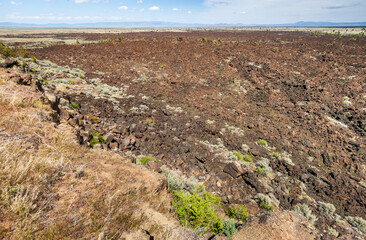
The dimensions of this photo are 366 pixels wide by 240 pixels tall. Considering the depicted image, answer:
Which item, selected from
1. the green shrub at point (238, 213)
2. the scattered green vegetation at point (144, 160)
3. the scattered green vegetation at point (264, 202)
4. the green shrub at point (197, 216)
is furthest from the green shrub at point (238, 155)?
the green shrub at point (197, 216)

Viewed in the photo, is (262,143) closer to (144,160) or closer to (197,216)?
(144,160)

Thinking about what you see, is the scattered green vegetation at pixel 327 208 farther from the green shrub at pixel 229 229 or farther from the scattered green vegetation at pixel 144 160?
the scattered green vegetation at pixel 144 160

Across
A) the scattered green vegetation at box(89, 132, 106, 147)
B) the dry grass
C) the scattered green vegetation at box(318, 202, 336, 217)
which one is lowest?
the scattered green vegetation at box(318, 202, 336, 217)

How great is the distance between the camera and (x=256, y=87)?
54.7 feet

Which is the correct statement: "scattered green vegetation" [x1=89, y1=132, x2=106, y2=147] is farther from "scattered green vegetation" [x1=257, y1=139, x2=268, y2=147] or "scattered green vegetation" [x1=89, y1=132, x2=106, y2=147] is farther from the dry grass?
"scattered green vegetation" [x1=257, y1=139, x2=268, y2=147]

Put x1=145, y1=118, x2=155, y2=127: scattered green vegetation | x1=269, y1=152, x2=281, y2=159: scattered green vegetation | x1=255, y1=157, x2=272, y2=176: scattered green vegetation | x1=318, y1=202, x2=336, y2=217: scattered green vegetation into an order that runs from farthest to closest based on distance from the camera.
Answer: x1=145, y1=118, x2=155, y2=127: scattered green vegetation, x1=269, y1=152, x2=281, y2=159: scattered green vegetation, x1=255, y1=157, x2=272, y2=176: scattered green vegetation, x1=318, y1=202, x2=336, y2=217: scattered green vegetation

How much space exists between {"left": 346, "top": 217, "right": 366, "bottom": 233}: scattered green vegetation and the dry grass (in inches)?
262

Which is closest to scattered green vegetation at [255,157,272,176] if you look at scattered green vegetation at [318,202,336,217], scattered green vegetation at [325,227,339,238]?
scattered green vegetation at [318,202,336,217]

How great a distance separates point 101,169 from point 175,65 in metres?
17.6

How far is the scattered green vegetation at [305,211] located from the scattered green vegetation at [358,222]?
1.46 metres

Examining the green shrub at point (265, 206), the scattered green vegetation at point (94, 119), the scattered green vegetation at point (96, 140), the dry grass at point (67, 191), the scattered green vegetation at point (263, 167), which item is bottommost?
the green shrub at point (265, 206)

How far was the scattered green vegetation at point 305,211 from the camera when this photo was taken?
629 cm

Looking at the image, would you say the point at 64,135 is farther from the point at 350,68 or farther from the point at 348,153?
the point at 350,68

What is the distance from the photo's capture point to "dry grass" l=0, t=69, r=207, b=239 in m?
2.51
